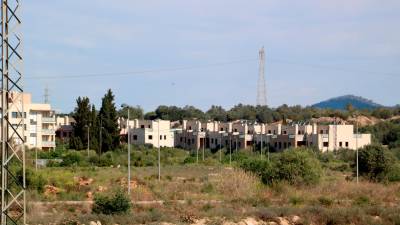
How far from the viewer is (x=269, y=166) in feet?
154

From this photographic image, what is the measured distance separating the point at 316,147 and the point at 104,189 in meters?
55.3

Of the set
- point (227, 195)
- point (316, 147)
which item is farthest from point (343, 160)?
point (227, 195)

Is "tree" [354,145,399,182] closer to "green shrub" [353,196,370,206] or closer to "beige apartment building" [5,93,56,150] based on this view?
"green shrub" [353,196,370,206]

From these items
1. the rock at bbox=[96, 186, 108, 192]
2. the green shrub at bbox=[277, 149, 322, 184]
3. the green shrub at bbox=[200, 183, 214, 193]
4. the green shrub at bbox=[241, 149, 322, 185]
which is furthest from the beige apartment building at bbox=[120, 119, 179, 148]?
the green shrub at bbox=[277, 149, 322, 184]

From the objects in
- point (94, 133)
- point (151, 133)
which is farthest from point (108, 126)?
point (151, 133)

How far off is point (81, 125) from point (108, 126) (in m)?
4.41

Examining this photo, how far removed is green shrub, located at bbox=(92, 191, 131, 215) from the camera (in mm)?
30219

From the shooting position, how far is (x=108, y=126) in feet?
274

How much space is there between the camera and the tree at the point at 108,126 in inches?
3285

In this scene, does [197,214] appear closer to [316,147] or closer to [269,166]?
[269,166]

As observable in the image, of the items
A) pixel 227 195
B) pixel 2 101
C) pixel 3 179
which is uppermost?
pixel 2 101

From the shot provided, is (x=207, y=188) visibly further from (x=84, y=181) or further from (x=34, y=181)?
(x=34, y=181)

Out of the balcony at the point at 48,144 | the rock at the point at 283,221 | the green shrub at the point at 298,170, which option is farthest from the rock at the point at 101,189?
the balcony at the point at 48,144

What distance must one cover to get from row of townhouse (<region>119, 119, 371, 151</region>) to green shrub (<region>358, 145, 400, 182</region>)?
3611 centimetres
